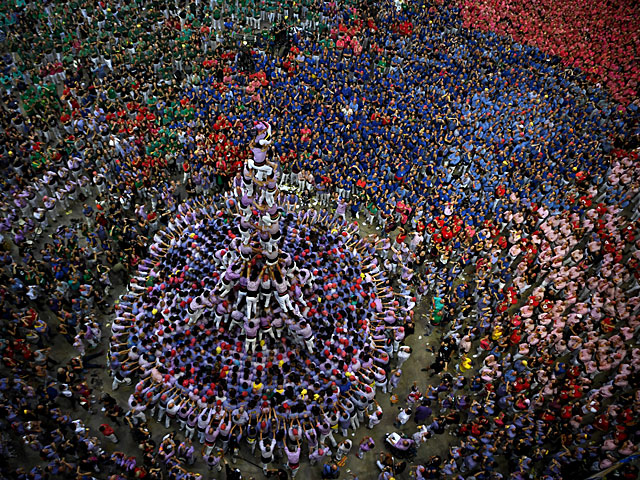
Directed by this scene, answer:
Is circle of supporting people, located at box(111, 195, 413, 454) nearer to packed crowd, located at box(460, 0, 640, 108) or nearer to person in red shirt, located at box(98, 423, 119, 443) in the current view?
person in red shirt, located at box(98, 423, 119, 443)

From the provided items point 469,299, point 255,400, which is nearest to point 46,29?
point 255,400

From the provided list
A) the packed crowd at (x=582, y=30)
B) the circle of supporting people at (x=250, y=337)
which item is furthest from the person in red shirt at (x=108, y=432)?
the packed crowd at (x=582, y=30)

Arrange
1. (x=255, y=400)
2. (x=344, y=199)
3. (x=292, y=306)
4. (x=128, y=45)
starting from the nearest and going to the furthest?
1. (x=255, y=400)
2. (x=292, y=306)
3. (x=344, y=199)
4. (x=128, y=45)

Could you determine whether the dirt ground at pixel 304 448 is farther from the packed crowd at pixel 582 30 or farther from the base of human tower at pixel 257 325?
the packed crowd at pixel 582 30

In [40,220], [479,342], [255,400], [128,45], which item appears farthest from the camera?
[128,45]

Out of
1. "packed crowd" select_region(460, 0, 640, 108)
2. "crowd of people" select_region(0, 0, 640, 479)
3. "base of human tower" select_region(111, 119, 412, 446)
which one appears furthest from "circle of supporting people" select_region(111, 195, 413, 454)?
"packed crowd" select_region(460, 0, 640, 108)

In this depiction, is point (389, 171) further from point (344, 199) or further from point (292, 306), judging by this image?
point (292, 306)

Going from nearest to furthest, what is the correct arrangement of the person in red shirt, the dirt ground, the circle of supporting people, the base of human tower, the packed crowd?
the person in red shirt → the dirt ground → the base of human tower → the circle of supporting people → the packed crowd

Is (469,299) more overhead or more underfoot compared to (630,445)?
more overhead
